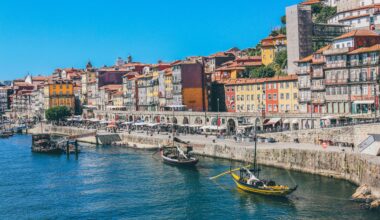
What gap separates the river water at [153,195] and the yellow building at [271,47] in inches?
2009

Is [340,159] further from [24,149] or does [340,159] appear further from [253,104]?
[24,149]

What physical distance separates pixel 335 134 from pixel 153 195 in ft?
79.7

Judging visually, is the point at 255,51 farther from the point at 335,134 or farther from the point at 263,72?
the point at 335,134

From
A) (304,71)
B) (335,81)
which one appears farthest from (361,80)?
(304,71)

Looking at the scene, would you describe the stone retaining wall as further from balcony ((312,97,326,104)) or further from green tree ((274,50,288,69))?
green tree ((274,50,288,69))

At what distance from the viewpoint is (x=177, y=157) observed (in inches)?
2835

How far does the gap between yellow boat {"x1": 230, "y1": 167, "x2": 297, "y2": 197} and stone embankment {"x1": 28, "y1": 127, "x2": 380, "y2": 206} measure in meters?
6.60

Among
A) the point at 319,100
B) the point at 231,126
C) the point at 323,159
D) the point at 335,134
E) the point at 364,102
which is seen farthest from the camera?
the point at 231,126

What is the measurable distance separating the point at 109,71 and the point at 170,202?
12062 centimetres

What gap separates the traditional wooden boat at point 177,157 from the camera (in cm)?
6853

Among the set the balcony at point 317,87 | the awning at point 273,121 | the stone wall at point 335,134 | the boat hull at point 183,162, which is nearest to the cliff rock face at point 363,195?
the stone wall at point 335,134

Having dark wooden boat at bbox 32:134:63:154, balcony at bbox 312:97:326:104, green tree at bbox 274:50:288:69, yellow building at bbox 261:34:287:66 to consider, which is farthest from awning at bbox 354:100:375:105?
dark wooden boat at bbox 32:134:63:154

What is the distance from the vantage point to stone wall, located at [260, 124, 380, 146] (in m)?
61.8

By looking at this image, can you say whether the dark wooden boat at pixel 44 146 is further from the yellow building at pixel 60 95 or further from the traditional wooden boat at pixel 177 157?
the yellow building at pixel 60 95
